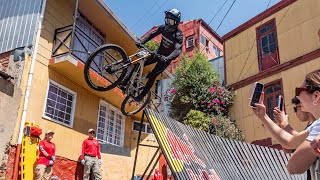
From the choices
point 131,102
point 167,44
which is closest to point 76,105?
point 131,102

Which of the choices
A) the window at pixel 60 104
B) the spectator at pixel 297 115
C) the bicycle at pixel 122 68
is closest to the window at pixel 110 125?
the window at pixel 60 104

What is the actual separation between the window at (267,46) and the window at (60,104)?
1043 centimetres

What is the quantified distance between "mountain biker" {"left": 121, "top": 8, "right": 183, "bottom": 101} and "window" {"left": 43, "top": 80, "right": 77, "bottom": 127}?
4.09 meters

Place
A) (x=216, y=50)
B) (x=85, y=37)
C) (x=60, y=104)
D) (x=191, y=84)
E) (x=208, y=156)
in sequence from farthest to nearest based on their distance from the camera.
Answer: (x=216, y=50) < (x=191, y=84) < (x=85, y=37) < (x=60, y=104) < (x=208, y=156)

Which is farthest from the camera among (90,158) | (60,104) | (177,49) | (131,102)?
(60,104)

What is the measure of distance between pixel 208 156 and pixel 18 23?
7870mm

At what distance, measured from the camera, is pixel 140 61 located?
7.02 metres

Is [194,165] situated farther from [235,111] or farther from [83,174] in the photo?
[235,111]

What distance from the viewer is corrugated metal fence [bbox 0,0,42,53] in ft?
33.3

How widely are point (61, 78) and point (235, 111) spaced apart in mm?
10106

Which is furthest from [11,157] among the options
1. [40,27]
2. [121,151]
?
[121,151]

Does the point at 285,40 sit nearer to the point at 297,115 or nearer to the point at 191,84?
the point at 191,84

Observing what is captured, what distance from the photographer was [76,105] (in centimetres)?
1139

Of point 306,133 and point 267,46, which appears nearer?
point 306,133
